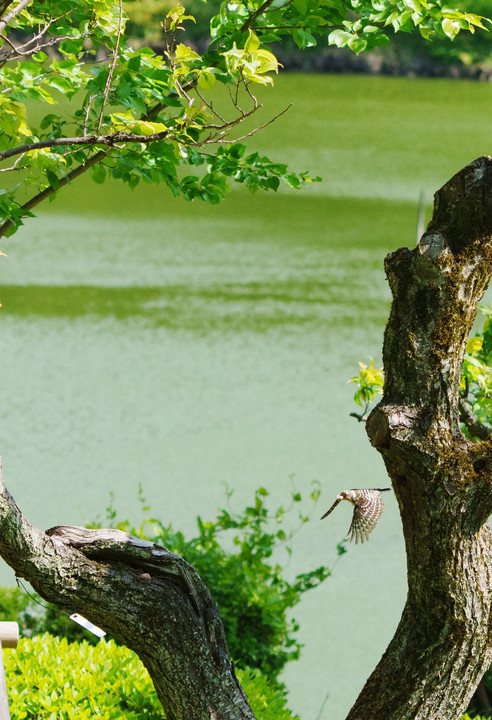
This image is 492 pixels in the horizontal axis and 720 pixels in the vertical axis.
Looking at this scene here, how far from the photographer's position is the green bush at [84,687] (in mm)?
2189

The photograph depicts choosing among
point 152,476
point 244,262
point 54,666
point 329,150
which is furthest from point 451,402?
point 329,150

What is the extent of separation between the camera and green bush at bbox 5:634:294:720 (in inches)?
86.2

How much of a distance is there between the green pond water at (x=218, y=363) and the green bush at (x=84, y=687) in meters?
1.25

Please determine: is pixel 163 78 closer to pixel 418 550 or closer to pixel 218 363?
pixel 418 550

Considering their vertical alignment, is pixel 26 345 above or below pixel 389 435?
below

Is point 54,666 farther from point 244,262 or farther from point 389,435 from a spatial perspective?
point 244,262

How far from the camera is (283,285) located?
24.6ft

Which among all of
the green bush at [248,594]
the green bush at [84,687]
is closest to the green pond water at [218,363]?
the green bush at [248,594]

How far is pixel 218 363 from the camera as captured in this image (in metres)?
5.98

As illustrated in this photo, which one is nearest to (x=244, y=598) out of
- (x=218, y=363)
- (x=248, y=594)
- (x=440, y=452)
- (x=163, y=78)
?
(x=248, y=594)

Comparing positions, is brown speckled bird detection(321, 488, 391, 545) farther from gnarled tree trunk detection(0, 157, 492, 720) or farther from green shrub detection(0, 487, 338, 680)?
green shrub detection(0, 487, 338, 680)

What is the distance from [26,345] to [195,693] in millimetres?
4638

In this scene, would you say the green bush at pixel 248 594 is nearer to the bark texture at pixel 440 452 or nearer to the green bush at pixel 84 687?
the green bush at pixel 84 687

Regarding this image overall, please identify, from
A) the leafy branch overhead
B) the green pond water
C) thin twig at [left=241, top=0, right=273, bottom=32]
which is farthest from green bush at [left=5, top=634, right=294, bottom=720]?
thin twig at [left=241, top=0, right=273, bottom=32]
